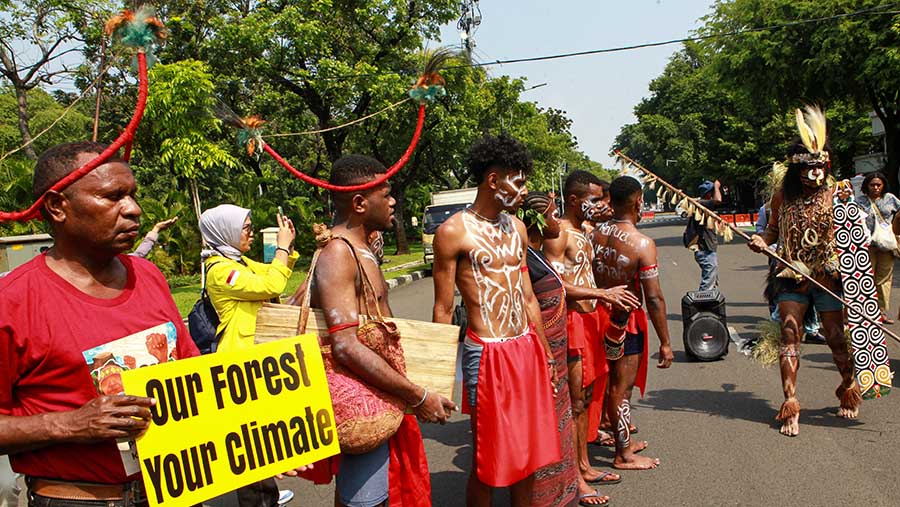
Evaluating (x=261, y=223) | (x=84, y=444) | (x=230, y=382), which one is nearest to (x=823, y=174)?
(x=230, y=382)

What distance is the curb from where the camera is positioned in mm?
18164

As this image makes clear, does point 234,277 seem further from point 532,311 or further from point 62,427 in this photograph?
point 62,427

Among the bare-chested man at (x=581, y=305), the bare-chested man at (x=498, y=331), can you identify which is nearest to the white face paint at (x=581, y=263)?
the bare-chested man at (x=581, y=305)

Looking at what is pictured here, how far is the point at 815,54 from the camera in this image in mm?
19328

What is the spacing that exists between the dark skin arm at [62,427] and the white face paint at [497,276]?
6.17 ft

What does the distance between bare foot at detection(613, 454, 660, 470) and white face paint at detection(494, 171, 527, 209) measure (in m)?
2.22

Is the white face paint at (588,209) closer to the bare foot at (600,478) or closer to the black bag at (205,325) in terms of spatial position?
the bare foot at (600,478)

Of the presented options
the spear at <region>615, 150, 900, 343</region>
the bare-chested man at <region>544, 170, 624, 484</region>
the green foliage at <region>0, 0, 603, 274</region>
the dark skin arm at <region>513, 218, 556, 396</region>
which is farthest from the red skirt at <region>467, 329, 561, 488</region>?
the green foliage at <region>0, 0, 603, 274</region>

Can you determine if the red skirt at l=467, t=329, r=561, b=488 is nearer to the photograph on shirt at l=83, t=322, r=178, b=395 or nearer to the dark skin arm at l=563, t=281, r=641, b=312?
the dark skin arm at l=563, t=281, r=641, b=312

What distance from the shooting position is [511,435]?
3367 mm

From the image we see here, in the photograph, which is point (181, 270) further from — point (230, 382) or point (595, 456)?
point (230, 382)

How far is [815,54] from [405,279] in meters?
12.6

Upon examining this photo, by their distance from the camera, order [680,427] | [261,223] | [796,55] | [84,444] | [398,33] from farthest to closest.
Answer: [398,33], [261,223], [796,55], [680,427], [84,444]

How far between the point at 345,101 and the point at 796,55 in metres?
13.3
